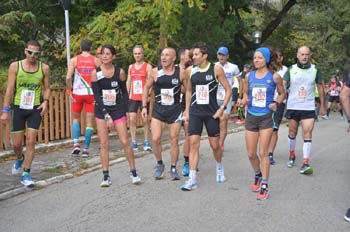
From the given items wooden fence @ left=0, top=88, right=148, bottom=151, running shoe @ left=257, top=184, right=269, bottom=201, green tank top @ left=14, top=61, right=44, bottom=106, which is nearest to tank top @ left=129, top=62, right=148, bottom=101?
wooden fence @ left=0, top=88, right=148, bottom=151

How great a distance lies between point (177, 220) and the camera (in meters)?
5.53

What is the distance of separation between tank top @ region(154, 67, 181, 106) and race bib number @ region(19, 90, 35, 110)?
5.89 ft

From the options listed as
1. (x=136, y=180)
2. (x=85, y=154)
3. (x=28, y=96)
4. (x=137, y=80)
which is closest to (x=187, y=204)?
(x=136, y=180)

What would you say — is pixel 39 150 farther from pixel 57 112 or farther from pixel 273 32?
pixel 273 32

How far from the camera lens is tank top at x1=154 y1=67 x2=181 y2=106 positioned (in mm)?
7348

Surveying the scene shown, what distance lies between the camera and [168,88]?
24.2 feet

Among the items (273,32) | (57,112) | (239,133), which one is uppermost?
(273,32)

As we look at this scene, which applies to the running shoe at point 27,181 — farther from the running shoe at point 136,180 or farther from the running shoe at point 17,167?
the running shoe at point 136,180

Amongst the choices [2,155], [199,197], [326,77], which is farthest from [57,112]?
[326,77]

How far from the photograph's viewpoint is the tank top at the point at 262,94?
6613mm

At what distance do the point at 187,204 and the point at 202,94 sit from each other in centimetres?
162

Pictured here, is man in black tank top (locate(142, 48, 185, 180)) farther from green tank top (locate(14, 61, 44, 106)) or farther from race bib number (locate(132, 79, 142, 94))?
race bib number (locate(132, 79, 142, 94))

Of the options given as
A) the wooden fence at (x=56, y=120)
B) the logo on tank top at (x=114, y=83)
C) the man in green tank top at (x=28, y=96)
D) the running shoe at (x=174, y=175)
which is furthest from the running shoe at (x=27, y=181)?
the wooden fence at (x=56, y=120)

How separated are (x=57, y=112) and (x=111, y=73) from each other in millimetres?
4228
